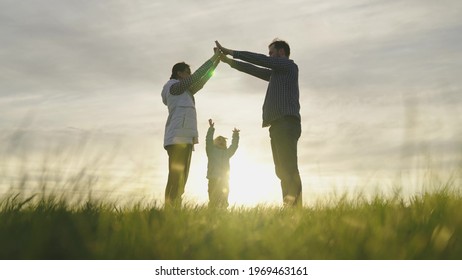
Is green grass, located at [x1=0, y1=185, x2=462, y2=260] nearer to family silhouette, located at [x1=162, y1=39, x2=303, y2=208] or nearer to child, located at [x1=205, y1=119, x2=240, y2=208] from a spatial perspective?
family silhouette, located at [x1=162, y1=39, x2=303, y2=208]

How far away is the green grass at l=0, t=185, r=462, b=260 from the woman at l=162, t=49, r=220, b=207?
6.94ft

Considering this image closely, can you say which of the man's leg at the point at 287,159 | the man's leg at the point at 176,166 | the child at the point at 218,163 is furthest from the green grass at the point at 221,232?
the child at the point at 218,163

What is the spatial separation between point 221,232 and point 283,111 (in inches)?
138

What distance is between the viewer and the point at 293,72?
316 inches

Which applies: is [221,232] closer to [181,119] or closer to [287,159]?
[287,159]

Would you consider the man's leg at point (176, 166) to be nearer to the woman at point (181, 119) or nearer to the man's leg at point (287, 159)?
the woman at point (181, 119)

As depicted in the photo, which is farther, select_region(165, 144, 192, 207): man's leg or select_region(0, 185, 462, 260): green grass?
select_region(165, 144, 192, 207): man's leg

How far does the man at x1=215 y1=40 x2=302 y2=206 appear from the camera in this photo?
7.43m

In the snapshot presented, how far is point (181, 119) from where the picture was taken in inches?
306

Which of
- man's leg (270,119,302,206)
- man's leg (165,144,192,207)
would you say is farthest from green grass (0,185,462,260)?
man's leg (165,144,192,207)

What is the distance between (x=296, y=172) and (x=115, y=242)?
394 cm
